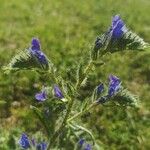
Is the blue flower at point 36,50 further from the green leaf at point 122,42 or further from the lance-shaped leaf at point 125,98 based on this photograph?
the lance-shaped leaf at point 125,98

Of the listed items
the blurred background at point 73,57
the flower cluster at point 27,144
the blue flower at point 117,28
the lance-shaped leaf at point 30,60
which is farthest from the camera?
the blurred background at point 73,57

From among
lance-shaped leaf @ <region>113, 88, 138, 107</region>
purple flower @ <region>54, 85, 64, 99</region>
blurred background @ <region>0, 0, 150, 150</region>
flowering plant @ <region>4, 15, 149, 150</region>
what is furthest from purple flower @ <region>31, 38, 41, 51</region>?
blurred background @ <region>0, 0, 150, 150</region>

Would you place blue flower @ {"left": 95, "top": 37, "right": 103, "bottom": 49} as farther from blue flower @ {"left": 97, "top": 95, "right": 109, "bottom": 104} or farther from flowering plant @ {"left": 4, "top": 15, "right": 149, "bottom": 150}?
blue flower @ {"left": 97, "top": 95, "right": 109, "bottom": 104}

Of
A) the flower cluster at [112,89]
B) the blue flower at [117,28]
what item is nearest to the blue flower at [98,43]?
the blue flower at [117,28]

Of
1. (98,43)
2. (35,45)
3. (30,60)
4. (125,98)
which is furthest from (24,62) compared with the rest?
(125,98)

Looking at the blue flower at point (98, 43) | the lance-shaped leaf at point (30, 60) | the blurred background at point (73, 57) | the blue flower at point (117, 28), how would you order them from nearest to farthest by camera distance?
the blue flower at point (117, 28) → the blue flower at point (98, 43) → the lance-shaped leaf at point (30, 60) → the blurred background at point (73, 57)

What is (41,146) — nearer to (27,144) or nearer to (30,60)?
(27,144)

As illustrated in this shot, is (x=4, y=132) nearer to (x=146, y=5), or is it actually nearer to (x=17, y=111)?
(x=17, y=111)
